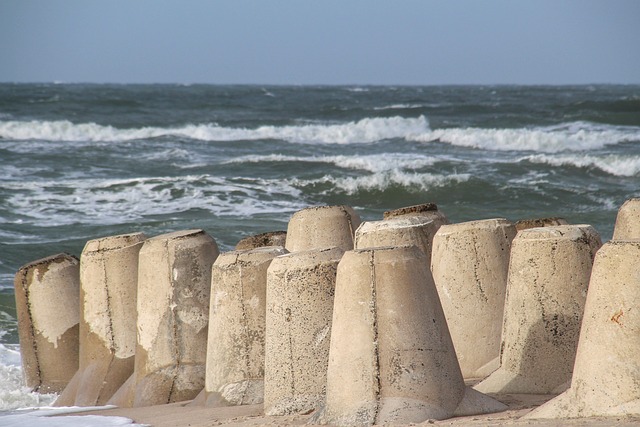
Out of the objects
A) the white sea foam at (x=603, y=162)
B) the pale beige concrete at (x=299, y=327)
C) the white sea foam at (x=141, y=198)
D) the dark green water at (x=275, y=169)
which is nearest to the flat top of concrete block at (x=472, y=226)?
the pale beige concrete at (x=299, y=327)

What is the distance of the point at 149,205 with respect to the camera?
50.8 ft

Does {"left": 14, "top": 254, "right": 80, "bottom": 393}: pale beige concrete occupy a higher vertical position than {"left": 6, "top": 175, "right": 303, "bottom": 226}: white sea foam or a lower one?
higher

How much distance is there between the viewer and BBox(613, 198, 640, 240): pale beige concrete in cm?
539

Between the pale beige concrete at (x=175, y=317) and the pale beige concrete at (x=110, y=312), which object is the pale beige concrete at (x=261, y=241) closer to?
the pale beige concrete at (x=175, y=317)

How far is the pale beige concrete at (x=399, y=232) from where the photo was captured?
5273mm

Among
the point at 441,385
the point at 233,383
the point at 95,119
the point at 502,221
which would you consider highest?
the point at 502,221

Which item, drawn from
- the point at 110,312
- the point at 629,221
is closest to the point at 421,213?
the point at 629,221

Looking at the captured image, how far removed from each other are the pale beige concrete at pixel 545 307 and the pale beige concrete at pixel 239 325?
3.19ft

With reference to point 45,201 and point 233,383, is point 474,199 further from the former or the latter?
point 233,383

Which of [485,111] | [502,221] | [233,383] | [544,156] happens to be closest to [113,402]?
[233,383]

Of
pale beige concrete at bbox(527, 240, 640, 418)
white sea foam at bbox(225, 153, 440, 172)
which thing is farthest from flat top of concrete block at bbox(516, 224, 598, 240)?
white sea foam at bbox(225, 153, 440, 172)

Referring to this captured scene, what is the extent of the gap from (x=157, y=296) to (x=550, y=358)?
1.95 metres

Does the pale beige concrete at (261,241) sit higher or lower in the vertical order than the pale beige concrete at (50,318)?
higher

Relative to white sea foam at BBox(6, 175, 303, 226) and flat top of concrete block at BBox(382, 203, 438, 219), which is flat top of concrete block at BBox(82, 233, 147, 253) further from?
white sea foam at BBox(6, 175, 303, 226)
